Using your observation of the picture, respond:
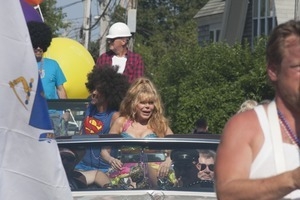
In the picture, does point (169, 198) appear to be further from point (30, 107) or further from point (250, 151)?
point (250, 151)

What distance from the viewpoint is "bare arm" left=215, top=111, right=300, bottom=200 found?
378 cm

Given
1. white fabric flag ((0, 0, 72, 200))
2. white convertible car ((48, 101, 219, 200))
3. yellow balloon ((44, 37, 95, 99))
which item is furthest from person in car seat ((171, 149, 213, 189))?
yellow balloon ((44, 37, 95, 99))

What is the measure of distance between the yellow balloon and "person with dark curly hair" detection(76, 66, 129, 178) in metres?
2.73

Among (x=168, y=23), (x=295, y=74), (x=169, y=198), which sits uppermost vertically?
(x=295, y=74)

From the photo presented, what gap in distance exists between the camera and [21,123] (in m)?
4.94

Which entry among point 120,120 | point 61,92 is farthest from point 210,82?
point 120,120

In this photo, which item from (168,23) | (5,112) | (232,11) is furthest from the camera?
(168,23)

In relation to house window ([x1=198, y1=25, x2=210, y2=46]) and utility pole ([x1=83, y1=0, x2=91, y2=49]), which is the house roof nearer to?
house window ([x1=198, y1=25, x2=210, y2=46])

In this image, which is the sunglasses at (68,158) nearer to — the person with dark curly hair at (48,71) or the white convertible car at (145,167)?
the white convertible car at (145,167)

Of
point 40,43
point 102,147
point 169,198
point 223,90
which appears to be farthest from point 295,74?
point 223,90

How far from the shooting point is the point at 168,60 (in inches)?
999

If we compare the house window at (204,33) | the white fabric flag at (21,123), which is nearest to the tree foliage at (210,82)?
the white fabric flag at (21,123)

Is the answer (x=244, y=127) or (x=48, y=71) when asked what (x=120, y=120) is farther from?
(x=244, y=127)

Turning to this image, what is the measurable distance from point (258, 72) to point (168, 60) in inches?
126
